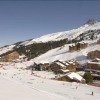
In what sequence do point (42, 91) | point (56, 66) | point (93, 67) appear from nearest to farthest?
point (42, 91), point (93, 67), point (56, 66)

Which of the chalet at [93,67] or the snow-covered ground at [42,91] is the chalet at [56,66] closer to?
the chalet at [93,67]

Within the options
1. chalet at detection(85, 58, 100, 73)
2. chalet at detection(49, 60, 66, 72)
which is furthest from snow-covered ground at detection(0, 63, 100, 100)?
chalet at detection(49, 60, 66, 72)

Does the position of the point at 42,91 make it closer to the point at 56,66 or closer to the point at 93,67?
the point at 93,67

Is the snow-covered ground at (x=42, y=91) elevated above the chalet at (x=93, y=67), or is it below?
below

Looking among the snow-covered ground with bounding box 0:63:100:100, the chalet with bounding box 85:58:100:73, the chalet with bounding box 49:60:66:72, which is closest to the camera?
the snow-covered ground with bounding box 0:63:100:100

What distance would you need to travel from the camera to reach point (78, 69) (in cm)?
7619

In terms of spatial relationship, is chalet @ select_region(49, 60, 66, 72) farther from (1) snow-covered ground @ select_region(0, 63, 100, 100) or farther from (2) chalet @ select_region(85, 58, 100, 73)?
(1) snow-covered ground @ select_region(0, 63, 100, 100)

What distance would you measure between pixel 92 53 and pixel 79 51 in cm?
1784

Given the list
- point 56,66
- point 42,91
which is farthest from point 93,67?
point 42,91

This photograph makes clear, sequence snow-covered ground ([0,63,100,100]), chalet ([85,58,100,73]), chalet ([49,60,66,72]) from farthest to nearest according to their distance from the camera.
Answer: chalet ([49,60,66,72]) → chalet ([85,58,100,73]) → snow-covered ground ([0,63,100,100])

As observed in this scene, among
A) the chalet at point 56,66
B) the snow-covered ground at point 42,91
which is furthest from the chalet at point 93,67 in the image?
the snow-covered ground at point 42,91

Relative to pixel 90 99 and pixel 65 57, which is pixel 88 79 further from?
pixel 65 57

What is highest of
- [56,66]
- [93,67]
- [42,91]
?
[56,66]

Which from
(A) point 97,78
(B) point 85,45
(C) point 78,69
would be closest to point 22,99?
(A) point 97,78
